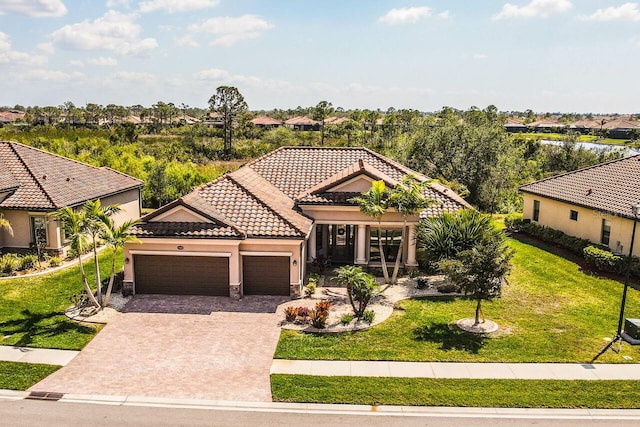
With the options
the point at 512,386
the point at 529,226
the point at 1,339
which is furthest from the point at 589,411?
the point at 529,226

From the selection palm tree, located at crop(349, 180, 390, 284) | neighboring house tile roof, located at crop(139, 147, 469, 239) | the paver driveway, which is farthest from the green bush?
the paver driveway

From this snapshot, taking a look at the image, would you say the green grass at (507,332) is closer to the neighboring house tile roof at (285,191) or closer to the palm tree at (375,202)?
the palm tree at (375,202)

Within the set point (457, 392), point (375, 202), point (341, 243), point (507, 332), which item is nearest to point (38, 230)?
point (341, 243)

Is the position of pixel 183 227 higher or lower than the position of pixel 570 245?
higher

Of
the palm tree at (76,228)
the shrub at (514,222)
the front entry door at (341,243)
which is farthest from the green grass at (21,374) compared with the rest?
the shrub at (514,222)

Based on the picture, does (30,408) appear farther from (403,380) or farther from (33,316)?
(403,380)

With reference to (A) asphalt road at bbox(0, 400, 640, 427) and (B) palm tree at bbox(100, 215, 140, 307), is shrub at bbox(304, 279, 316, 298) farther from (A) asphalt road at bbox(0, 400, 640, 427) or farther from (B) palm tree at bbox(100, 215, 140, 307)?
(A) asphalt road at bbox(0, 400, 640, 427)
